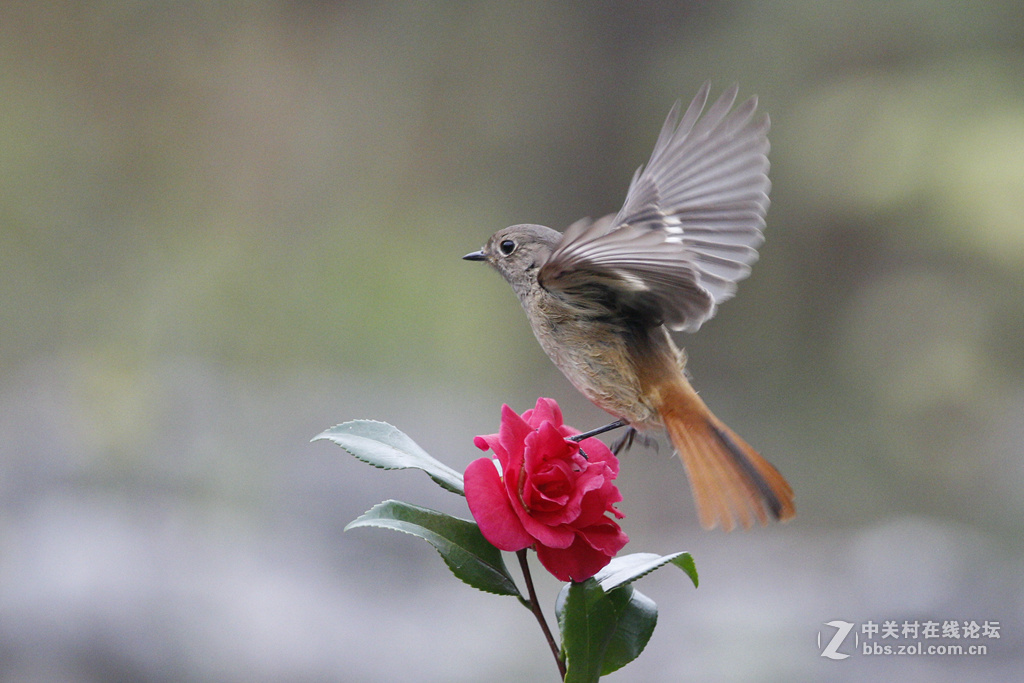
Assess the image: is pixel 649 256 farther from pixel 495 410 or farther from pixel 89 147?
pixel 89 147

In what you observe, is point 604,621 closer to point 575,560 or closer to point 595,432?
point 575,560

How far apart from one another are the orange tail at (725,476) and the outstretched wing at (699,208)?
0.09 meters

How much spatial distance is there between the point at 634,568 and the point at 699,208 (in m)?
0.36

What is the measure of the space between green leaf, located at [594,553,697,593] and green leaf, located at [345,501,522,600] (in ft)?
0.21

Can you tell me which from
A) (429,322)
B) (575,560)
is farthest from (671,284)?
(429,322)

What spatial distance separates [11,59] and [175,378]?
96cm

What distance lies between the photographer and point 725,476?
2.15 ft

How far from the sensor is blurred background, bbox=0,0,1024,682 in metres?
2.00

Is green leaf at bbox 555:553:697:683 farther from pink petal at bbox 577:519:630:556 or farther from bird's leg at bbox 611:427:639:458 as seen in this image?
bird's leg at bbox 611:427:639:458

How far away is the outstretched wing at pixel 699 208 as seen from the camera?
2.22ft

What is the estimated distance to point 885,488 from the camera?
102 inches

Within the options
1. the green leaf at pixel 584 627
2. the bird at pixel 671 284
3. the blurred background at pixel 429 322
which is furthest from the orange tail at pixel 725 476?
the blurred background at pixel 429 322

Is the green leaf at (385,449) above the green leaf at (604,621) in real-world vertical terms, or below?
above

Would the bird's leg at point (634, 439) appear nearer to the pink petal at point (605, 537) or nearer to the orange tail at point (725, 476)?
the orange tail at point (725, 476)
